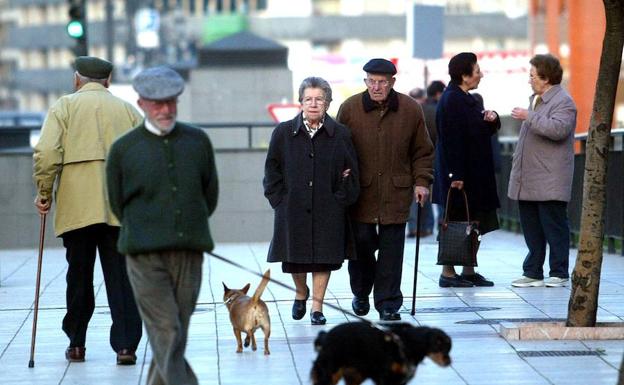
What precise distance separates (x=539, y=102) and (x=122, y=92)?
13.4 m

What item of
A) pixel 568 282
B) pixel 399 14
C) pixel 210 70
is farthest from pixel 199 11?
pixel 568 282

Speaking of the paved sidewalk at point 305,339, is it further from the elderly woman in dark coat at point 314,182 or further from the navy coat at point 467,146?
the navy coat at point 467,146

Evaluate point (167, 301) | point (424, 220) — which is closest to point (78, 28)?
point (424, 220)

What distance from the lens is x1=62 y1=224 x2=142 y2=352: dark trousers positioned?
9.52 m

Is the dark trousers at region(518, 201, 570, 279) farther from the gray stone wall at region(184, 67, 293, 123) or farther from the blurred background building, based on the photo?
the blurred background building

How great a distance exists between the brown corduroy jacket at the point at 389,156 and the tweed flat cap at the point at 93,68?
1.98 m

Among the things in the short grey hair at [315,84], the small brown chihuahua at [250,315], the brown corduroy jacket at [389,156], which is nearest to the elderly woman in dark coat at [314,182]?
the short grey hair at [315,84]

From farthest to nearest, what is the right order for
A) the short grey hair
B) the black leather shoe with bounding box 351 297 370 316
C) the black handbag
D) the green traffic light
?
the green traffic light, the black handbag, the black leather shoe with bounding box 351 297 370 316, the short grey hair

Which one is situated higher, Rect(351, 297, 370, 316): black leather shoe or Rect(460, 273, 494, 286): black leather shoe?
Rect(351, 297, 370, 316): black leather shoe

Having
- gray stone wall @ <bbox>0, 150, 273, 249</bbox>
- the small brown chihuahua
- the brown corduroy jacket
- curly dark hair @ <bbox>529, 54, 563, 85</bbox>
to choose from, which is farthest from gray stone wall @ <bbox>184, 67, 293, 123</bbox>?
the small brown chihuahua

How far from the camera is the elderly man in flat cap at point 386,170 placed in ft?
→ 35.8

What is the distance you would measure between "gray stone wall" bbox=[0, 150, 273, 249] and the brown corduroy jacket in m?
7.99

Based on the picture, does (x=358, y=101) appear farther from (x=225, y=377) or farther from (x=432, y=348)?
(x=432, y=348)

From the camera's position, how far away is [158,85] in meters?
7.50
